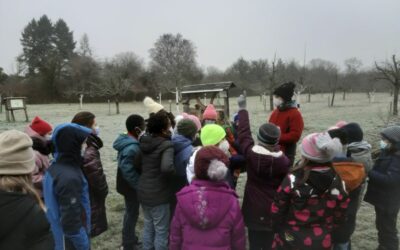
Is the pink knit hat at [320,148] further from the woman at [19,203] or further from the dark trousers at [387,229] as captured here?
the woman at [19,203]

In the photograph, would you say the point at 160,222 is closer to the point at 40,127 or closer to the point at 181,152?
the point at 181,152

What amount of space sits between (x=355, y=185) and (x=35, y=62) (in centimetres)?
6065

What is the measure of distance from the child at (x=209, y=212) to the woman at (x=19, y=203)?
942 mm

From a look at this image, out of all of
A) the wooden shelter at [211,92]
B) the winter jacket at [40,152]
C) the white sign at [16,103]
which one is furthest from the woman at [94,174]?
the white sign at [16,103]

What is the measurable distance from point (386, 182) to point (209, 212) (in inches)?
79.8

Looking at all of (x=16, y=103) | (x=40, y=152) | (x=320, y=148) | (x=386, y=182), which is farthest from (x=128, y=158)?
(x=16, y=103)

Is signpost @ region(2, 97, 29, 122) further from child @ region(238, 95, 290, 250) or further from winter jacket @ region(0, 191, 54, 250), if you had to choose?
winter jacket @ region(0, 191, 54, 250)

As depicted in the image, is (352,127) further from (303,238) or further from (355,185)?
(303,238)

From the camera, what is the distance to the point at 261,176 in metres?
3.13

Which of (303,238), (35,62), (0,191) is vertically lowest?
(303,238)

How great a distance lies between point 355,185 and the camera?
3.11 meters

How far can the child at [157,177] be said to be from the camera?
3379mm

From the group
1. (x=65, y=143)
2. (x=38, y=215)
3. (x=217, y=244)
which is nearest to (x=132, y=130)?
(x=65, y=143)

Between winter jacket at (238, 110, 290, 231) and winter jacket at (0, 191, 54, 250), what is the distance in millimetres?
1830
